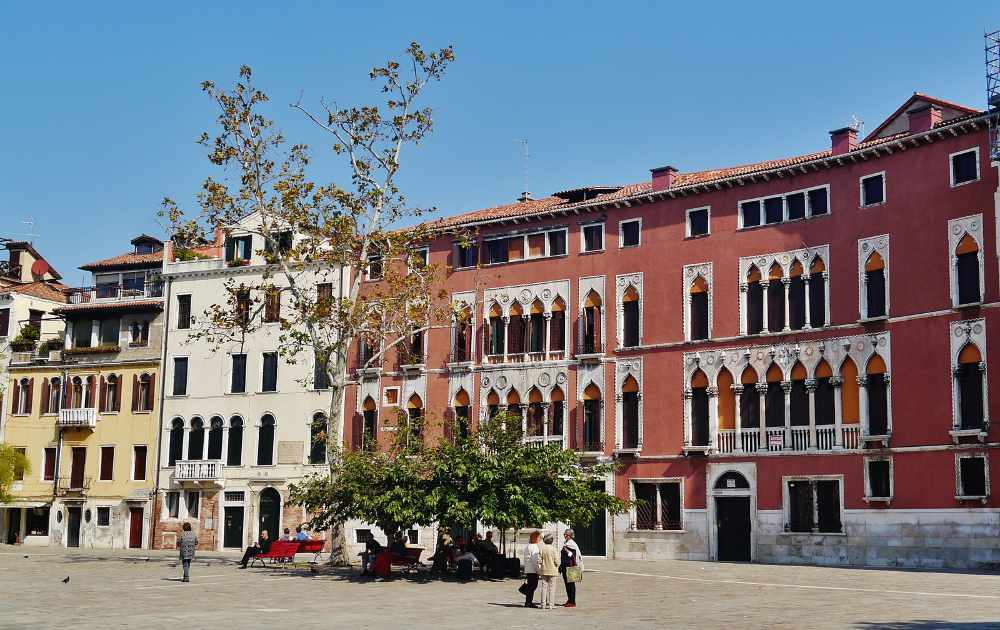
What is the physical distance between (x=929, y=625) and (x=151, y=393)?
40.7 metres

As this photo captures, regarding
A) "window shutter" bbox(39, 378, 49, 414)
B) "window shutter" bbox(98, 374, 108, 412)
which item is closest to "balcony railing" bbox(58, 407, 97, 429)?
"window shutter" bbox(98, 374, 108, 412)

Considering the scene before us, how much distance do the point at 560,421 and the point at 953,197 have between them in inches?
629

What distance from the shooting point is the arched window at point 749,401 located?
38938 mm

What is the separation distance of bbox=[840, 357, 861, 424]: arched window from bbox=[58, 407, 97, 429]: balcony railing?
3325 cm

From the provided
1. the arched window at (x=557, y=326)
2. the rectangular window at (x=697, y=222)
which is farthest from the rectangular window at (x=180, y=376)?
the rectangular window at (x=697, y=222)

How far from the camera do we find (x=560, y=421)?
43.6 metres

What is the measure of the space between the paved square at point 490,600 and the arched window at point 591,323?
1065cm

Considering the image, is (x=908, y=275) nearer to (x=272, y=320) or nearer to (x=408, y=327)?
(x=408, y=327)

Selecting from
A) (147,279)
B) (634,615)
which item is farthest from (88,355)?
(634,615)

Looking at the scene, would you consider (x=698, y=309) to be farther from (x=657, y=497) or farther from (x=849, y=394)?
(x=657, y=497)

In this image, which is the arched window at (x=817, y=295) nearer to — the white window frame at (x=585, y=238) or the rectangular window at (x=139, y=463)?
the white window frame at (x=585, y=238)

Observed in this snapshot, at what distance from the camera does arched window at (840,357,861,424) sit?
36375 millimetres

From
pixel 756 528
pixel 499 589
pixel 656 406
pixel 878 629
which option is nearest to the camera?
pixel 878 629

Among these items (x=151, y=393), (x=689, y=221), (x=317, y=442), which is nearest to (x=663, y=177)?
(x=689, y=221)
